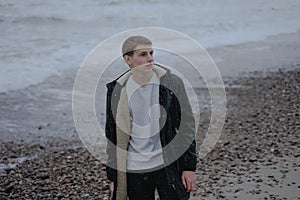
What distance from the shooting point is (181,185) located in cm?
413

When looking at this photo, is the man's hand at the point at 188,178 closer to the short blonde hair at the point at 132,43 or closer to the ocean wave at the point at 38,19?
the short blonde hair at the point at 132,43

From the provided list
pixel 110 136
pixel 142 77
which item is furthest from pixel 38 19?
pixel 142 77

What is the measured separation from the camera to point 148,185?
422 centimetres

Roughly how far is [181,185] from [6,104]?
9.12m

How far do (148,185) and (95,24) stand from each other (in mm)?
29904

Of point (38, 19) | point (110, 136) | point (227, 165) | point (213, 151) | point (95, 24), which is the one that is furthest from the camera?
point (38, 19)

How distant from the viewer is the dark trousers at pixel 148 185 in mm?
4148

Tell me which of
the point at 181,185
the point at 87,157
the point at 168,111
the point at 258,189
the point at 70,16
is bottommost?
the point at 70,16

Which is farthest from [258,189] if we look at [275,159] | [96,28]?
[96,28]

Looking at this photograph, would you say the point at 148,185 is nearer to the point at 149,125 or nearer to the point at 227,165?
the point at 149,125

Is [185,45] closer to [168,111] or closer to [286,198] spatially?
[286,198]

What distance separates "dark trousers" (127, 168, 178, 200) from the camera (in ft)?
13.6

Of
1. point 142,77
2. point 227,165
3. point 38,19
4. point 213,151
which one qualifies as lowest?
point 38,19


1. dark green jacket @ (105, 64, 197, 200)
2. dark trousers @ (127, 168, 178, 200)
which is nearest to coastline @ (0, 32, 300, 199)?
dark trousers @ (127, 168, 178, 200)
